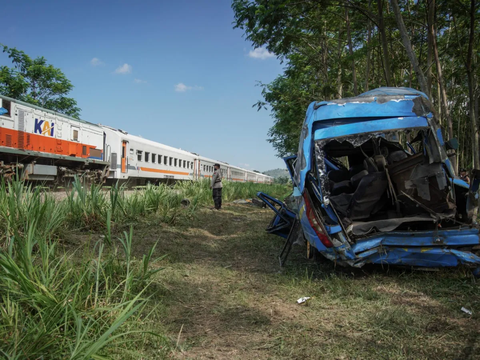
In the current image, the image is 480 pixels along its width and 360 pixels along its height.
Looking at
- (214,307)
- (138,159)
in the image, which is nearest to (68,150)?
(138,159)

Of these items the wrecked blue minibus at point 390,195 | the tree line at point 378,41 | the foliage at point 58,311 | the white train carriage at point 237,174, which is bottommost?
the foliage at point 58,311

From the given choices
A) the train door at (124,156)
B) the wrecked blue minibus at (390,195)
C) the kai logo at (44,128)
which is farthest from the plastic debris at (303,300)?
the train door at (124,156)

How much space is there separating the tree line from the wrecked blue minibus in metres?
0.74

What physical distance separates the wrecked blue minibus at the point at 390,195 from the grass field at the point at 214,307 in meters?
0.32

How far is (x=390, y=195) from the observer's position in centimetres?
414

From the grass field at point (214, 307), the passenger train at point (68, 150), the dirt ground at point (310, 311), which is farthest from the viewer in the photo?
the passenger train at point (68, 150)

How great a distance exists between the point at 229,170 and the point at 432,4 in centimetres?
2489

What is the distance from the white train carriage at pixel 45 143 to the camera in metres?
10.8

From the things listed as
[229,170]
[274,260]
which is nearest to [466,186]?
[274,260]

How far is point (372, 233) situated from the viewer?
3.55 metres

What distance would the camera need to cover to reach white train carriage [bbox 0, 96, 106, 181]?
10.8 meters

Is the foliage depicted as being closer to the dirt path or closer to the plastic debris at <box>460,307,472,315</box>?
the dirt path

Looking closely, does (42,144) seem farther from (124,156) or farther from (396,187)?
(396,187)

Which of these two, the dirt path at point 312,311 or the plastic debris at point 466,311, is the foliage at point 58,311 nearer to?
the dirt path at point 312,311
